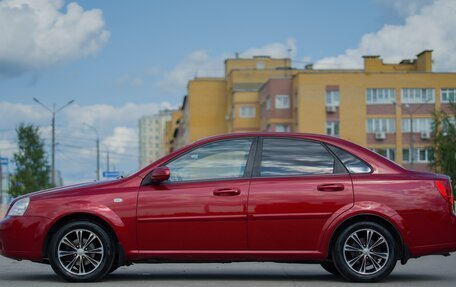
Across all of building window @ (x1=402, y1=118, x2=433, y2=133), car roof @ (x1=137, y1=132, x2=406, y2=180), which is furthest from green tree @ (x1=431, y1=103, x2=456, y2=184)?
car roof @ (x1=137, y1=132, x2=406, y2=180)

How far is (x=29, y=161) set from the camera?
74625 millimetres

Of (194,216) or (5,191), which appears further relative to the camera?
(5,191)

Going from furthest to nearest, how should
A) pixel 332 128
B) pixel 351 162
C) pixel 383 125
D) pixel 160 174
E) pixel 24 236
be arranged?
pixel 383 125 < pixel 332 128 < pixel 351 162 < pixel 24 236 < pixel 160 174

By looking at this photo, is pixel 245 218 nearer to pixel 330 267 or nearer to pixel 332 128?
pixel 330 267

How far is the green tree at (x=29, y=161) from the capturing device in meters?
73.6

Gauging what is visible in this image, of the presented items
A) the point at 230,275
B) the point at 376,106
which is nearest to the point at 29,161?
the point at 376,106

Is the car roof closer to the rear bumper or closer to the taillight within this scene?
the taillight

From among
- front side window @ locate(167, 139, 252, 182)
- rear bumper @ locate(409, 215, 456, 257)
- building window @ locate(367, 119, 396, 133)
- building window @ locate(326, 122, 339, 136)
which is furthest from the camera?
building window @ locate(367, 119, 396, 133)

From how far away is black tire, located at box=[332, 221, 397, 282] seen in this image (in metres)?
8.95

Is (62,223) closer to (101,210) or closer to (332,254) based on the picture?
(101,210)

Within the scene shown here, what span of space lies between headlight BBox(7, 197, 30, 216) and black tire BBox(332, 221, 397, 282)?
3.22 m

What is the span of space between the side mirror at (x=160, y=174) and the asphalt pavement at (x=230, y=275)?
3.48ft

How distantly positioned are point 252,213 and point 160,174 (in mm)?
1002

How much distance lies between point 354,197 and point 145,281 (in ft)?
7.71
